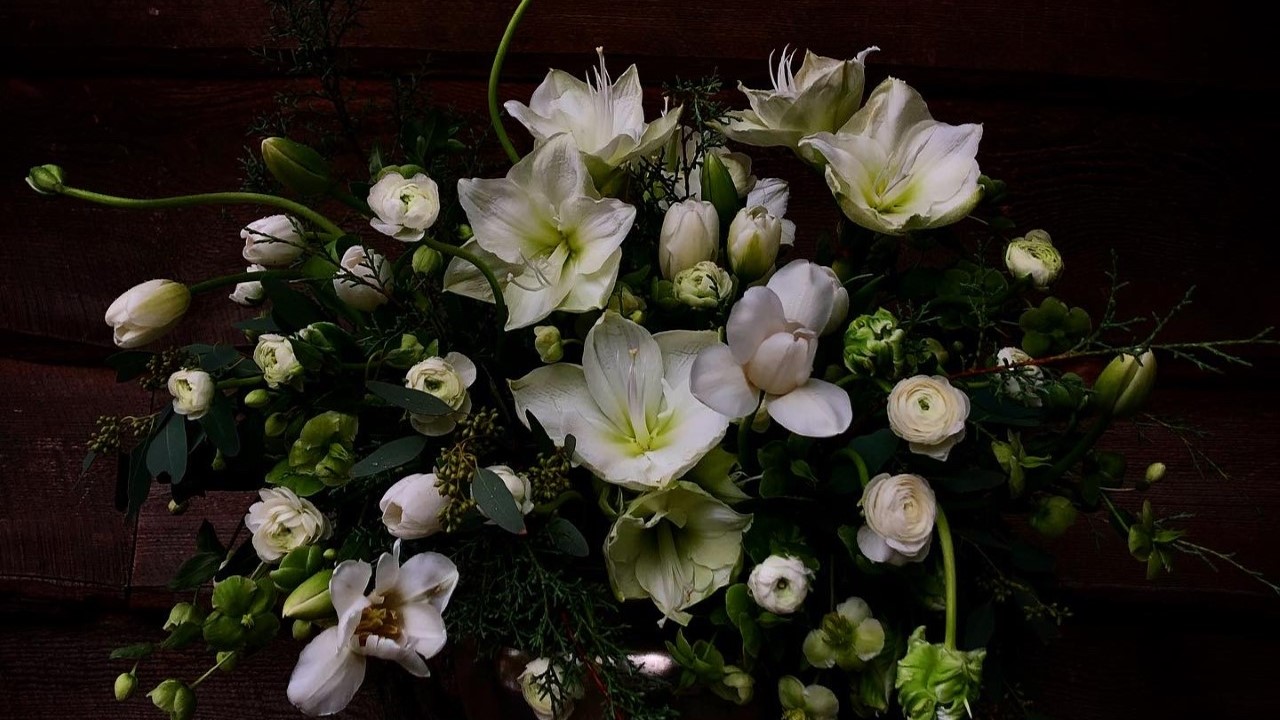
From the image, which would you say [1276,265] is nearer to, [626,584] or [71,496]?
[626,584]

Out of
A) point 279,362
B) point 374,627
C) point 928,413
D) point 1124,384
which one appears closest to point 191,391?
point 279,362

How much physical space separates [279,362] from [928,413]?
12.8 inches

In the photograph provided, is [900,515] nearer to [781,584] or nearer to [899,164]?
[781,584]

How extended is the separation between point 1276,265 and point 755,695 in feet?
2.33

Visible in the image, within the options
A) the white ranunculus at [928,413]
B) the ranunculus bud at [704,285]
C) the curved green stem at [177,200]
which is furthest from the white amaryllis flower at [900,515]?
the curved green stem at [177,200]

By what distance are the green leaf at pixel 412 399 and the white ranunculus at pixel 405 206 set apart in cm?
8

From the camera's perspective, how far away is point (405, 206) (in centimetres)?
55

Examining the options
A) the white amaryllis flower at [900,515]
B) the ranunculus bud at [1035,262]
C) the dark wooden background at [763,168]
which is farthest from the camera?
the dark wooden background at [763,168]

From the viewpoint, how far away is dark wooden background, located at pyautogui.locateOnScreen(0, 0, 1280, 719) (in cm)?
93

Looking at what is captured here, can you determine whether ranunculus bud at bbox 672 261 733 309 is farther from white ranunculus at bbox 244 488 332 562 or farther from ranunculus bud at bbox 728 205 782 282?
white ranunculus at bbox 244 488 332 562

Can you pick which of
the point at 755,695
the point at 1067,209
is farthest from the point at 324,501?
the point at 1067,209

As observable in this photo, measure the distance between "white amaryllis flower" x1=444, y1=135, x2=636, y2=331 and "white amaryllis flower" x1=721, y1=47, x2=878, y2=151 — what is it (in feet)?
0.34

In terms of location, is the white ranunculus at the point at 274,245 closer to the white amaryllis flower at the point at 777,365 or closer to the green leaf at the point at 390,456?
the green leaf at the point at 390,456

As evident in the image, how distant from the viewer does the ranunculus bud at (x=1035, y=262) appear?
60 centimetres
